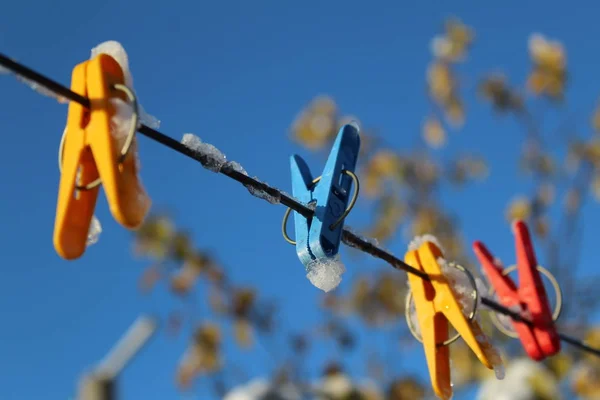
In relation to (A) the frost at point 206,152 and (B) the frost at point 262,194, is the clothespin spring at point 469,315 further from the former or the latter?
(A) the frost at point 206,152

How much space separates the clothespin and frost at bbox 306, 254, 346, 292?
0.65 meters

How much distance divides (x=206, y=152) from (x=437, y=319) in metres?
0.57

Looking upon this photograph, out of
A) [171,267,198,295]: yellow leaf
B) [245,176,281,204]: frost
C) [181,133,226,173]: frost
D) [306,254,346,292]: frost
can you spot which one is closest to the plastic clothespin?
[306,254,346,292]: frost

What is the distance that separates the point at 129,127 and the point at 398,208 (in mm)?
4563

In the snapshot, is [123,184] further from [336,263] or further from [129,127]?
[336,263]

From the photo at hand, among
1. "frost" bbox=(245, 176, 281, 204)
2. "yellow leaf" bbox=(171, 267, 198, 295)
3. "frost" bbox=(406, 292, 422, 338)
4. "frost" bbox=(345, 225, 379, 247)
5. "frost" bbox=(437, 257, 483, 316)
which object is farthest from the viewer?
"yellow leaf" bbox=(171, 267, 198, 295)

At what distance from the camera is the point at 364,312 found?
5.20 meters

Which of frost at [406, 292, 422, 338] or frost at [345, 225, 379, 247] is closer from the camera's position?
frost at [345, 225, 379, 247]

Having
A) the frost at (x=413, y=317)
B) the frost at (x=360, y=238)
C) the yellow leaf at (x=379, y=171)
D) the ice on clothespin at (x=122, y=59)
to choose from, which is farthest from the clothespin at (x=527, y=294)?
the yellow leaf at (x=379, y=171)

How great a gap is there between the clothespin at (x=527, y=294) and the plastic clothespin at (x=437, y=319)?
0.32 meters

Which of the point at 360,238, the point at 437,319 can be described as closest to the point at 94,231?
the point at 360,238

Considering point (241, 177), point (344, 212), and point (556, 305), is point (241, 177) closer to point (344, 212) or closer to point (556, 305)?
point (344, 212)

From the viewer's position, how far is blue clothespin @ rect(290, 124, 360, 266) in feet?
3.25

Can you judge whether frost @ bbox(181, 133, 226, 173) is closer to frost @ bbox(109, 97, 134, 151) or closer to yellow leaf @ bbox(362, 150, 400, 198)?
frost @ bbox(109, 97, 134, 151)
